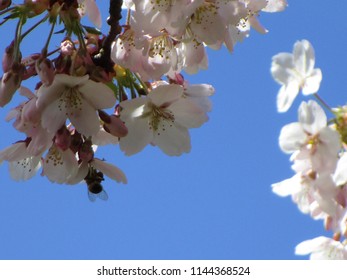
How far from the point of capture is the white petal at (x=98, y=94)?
10.2ft

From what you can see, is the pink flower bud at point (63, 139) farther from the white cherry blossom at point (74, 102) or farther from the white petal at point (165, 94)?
the white petal at point (165, 94)

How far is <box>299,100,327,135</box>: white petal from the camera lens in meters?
2.62

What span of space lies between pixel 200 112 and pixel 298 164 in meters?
0.68

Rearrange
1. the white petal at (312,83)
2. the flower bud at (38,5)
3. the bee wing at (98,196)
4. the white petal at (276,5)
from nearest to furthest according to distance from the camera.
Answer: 1. the white petal at (312,83)
2. the flower bud at (38,5)
3. the white petal at (276,5)
4. the bee wing at (98,196)

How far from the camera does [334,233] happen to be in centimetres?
309

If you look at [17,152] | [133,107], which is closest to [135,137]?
[133,107]

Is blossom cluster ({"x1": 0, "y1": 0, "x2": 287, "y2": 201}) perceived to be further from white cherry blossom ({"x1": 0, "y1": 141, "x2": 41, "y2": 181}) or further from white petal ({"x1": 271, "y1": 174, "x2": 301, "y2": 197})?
white petal ({"x1": 271, "y1": 174, "x2": 301, "y2": 197})

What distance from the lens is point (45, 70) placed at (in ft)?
10.1

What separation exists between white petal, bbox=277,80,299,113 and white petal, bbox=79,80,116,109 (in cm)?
73

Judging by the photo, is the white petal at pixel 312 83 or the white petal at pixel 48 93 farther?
the white petal at pixel 48 93

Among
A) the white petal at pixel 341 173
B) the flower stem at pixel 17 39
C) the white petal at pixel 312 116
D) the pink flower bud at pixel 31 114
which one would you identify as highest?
the flower stem at pixel 17 39

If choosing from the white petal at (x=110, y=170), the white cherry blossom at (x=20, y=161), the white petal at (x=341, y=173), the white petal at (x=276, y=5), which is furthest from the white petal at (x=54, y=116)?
the white petal at (x=276, y=5)

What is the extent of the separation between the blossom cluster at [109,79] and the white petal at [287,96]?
1.98ft

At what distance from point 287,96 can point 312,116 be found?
156 millimetres
